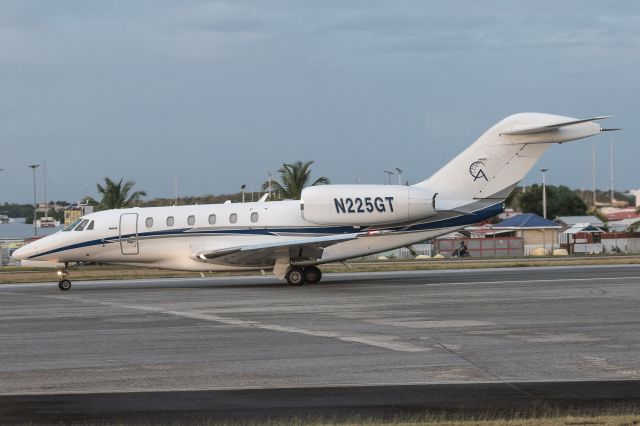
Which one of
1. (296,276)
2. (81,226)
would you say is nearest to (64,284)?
(81,226)

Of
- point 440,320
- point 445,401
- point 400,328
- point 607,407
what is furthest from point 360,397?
point 440,320

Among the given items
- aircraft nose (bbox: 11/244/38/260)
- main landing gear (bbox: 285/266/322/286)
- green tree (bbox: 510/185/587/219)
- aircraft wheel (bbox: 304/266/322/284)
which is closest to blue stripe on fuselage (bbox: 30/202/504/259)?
main landing gear (bbox: 285/266/322/286)

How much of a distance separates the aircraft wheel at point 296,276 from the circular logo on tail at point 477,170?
6.24 m

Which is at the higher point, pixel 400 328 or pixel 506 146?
pixel 506 146

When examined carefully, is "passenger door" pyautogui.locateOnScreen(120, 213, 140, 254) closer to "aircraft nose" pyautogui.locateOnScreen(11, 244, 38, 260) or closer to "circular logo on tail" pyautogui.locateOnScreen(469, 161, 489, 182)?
"aircraft nose" pyautogui.locateOnScreen(11, 244, 38, 260)

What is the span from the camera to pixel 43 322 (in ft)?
65.6

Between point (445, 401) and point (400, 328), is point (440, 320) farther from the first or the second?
point (445, 401)

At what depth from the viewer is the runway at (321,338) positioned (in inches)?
477

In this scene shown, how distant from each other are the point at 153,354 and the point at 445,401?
5822 mm

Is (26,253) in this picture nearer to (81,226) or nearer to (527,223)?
(81,226)

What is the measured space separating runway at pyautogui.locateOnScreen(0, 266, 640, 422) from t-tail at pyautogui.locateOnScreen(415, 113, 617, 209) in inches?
121

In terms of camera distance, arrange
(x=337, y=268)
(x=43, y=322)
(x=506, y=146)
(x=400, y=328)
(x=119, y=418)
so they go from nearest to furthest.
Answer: (x=119, y=418) → (x=400, y=328) → (x=43, y=322) → (x=506, y=146) → (x=337, y=268)

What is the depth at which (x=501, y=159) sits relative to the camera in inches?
1158

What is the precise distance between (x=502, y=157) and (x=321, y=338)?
590 inches
